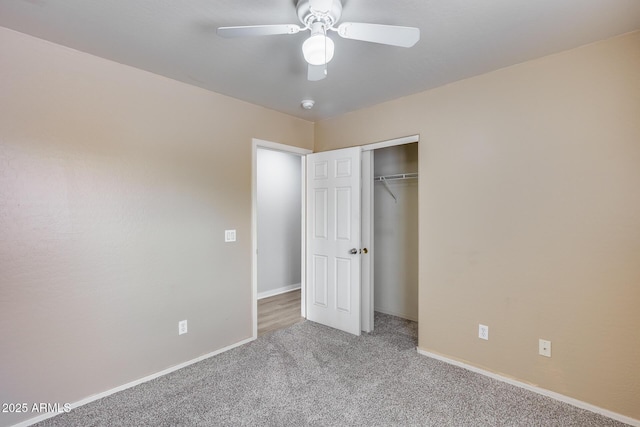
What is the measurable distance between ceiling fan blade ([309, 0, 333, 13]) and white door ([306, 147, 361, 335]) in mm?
1871

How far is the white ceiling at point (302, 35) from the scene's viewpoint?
1626 mm

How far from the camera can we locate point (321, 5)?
1390 mm

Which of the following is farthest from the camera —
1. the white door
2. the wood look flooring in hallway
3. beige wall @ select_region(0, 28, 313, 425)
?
the wood look flooring in hallway

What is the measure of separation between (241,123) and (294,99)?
23.2 inches

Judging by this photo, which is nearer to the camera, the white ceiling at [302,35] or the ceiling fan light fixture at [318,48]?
the ceiling fan light fixture at [318,48]

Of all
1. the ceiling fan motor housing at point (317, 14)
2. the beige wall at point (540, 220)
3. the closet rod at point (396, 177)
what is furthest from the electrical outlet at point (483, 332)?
the ceiling fan motor housing at point (317, 14)

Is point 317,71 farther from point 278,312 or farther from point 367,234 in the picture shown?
point 278,312

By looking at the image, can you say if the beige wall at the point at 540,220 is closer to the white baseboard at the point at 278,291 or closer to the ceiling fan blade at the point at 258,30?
the ceiling fan blade at the point at 258,30

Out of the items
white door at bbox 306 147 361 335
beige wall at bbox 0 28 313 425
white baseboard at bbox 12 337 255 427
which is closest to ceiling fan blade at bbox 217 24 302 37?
beige wall at bbox 0 28 313 425

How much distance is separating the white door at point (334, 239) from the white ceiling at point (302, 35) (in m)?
0.99

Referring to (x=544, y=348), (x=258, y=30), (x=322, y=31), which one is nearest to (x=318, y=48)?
(x=322, y=31)

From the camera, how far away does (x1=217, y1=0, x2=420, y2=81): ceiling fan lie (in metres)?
1.42

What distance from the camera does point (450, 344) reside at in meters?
2.66

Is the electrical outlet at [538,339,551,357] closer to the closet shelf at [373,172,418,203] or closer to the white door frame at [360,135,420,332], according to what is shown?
the white door frame at [360,135,420,332]
